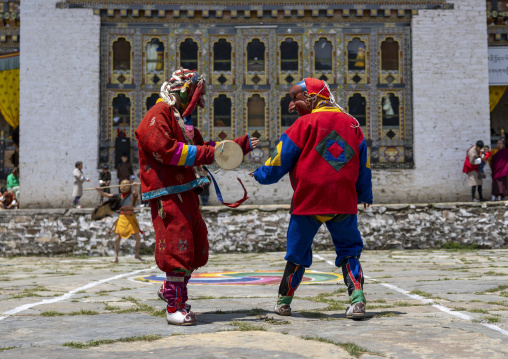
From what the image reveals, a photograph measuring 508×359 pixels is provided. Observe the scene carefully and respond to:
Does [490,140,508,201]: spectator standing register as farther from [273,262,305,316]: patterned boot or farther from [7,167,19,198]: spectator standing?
[273,262,305,316]: patterned boot

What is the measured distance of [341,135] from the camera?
4711mm

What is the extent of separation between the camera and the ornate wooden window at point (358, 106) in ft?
59.1

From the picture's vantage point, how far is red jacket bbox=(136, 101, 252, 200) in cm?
446

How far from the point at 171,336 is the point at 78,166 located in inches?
543

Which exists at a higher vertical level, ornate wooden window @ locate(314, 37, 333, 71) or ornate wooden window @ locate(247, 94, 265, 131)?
ornate wooden window @ locate(314, 37, 333, 71)

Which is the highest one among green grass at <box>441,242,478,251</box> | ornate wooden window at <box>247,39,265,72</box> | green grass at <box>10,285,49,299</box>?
ornate wooden window at <box>247,39,265,72</box>

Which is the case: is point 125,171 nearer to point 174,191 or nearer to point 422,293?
point 422,293

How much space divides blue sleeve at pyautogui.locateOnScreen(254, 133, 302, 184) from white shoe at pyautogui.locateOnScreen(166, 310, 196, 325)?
1.03m

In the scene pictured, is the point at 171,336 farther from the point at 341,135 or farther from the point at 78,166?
the point at 78,166

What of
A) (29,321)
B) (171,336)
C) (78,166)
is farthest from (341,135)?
(78,166)

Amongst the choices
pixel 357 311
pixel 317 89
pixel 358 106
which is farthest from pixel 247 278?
pixel 358 106

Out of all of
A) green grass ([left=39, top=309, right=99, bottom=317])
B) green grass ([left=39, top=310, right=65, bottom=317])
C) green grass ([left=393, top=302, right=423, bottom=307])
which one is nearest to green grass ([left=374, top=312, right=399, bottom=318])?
green grass ([left=393, top=302, right=423, bottom=307])

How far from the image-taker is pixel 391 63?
59.4 ft

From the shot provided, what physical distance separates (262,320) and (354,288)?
0.66 meters
